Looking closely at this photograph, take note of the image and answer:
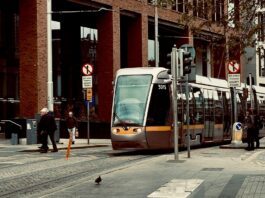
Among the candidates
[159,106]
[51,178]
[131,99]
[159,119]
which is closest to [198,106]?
[159,106]

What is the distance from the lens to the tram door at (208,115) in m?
27.5

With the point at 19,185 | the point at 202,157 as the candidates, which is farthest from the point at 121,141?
the point at 19,185

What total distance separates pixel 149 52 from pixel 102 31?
822 centimetres

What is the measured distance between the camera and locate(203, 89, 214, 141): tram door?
2750cm

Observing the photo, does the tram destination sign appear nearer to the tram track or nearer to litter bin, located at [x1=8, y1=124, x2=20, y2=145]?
the tram track

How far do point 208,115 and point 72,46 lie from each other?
2678 centimetres

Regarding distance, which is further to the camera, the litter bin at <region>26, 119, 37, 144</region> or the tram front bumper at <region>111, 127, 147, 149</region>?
the litter bin at <region>26, 119, 37, 144</region>

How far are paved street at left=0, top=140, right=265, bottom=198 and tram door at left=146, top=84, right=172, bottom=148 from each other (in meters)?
1.83

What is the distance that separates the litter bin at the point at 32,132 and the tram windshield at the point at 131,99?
8.33 m

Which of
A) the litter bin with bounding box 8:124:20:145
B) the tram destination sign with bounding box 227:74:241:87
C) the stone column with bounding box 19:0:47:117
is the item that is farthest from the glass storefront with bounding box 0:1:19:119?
the tram destination sign with bounding box 227:74:241:87

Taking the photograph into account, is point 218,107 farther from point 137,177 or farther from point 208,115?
point 137,177

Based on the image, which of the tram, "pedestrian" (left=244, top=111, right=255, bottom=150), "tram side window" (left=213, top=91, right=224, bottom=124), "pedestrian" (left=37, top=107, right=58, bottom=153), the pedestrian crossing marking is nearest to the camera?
A: the pedestrian crossing marking

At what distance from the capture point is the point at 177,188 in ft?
38.8

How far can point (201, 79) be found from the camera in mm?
27781
